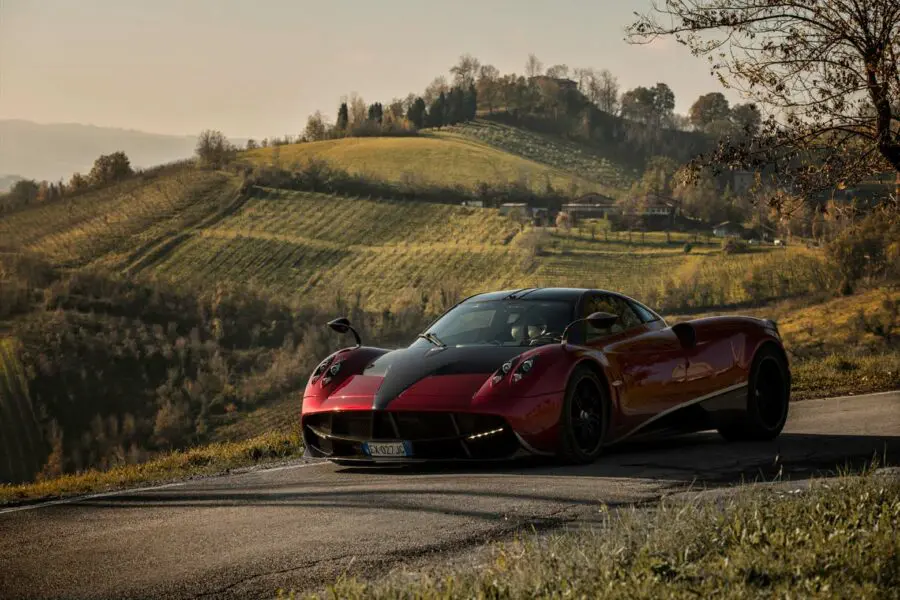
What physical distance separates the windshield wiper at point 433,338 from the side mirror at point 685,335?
2.27 m

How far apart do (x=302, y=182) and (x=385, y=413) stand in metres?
136

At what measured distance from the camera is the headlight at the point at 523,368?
9867mm

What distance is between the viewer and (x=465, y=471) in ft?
32.4

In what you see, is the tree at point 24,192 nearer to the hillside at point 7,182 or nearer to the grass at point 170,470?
the hillside at point 7,182

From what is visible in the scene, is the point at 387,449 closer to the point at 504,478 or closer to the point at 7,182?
the point at 504,478

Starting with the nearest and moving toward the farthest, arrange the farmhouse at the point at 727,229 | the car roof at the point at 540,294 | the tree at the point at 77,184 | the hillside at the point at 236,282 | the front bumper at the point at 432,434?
the front bumper at the point at 432,434, the car roof at the point at 540,294, the hillside at the point at 236,282, the farmhouse at the point at 727,229, the tree at the point at 77,184

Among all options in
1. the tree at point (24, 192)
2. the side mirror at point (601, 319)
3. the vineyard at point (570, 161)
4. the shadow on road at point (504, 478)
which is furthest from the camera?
the vineyard at point (570, 161)

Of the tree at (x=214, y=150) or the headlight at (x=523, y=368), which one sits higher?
the tree at (x=214, y=150)

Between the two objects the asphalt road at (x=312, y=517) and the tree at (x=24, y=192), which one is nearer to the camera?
the asphalt road at (x=312, y=517)

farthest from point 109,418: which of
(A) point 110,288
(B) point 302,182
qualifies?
(B) point 302,182

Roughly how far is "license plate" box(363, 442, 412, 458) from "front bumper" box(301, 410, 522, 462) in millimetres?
28

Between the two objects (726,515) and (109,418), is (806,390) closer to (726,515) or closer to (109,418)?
(726,515)

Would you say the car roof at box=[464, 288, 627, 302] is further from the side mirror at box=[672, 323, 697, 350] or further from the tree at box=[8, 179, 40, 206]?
the tree at box=[8, 179, 40, 206]

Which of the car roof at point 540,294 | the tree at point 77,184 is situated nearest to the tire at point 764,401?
the car roof at point 540,294
